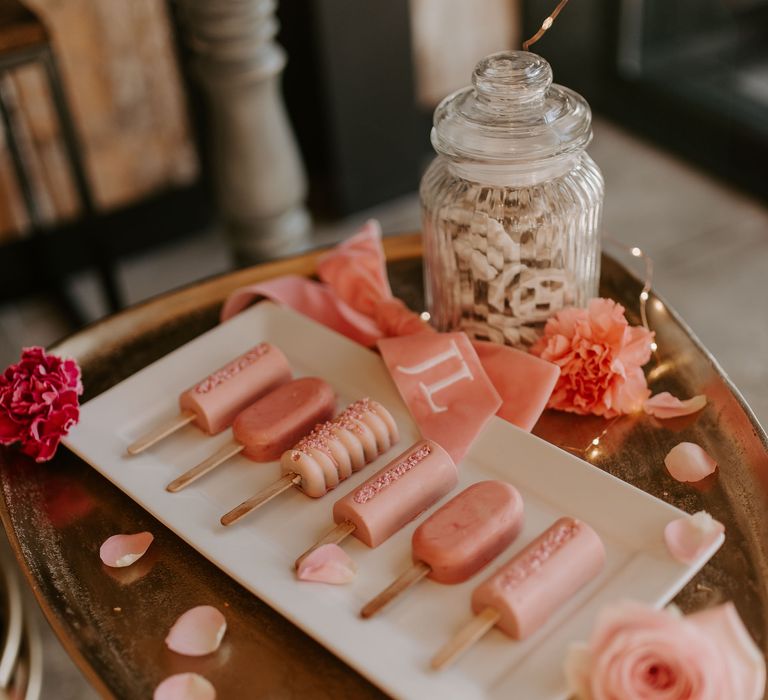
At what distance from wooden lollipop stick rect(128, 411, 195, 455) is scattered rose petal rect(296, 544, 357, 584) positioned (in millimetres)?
206

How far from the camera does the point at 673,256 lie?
2.04 meters

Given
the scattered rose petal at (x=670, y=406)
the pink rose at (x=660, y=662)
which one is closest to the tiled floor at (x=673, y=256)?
the scattered rose petal at (x=670, y=406)

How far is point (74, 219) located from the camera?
6.73ft

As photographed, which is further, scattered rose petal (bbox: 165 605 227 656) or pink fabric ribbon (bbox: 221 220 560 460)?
pink fabric ribbon (bbox: 221 220 560 460)

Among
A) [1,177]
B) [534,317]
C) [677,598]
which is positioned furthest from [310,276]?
[1,177]

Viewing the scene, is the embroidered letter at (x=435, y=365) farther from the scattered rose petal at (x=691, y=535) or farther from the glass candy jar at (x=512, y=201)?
the scattered rose petal at (x=691, y=535)

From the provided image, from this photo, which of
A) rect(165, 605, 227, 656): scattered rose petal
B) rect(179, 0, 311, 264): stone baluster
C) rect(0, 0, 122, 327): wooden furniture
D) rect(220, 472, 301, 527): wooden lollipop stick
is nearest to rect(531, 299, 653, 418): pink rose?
rect(220, 472, 301, 527): wooden lollipop stick

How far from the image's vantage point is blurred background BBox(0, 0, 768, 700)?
5.72ft

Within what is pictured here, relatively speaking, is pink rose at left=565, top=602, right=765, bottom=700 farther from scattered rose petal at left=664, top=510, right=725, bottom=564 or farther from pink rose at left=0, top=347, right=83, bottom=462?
pink rose at left=0, top=347, right=83, bottom=462

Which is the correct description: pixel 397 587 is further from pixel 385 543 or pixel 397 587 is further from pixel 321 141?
pixel 321 141

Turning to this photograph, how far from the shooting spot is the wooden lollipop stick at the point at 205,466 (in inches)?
33.3

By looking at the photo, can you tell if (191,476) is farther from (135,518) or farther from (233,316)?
(233,316)

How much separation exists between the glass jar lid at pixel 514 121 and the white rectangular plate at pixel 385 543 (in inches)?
8.9

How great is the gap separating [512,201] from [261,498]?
33 centimetres
